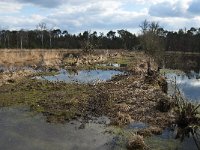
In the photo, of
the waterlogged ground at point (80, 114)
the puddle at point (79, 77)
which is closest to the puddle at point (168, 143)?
the waterlogged ground at point (80, 114)

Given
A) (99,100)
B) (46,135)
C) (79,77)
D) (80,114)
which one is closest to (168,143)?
(46,135)

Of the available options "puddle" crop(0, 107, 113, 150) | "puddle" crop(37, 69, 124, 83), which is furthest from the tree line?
"puddle" crop(0, 107, 113, 150)

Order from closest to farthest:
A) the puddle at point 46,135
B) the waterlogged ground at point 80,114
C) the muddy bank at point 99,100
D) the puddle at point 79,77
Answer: the puddle at point 46,135 → the waterlogged ground at point 80,114 → the muddy bank at point 99,100 → the puddle at point 79,77

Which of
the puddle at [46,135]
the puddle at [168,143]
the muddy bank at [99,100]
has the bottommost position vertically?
the puddle at [46,135]

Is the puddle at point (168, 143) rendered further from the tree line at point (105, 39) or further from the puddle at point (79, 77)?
the tree line at point (105, 39)

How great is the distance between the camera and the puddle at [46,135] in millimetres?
18906

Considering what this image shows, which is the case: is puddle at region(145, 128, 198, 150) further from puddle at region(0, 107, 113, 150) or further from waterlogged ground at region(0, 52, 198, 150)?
puddle at region(0, 107, 113, 150)

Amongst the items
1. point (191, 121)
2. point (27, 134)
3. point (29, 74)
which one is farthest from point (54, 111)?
point (29, 74)

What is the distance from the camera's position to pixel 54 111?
26328 millimetres

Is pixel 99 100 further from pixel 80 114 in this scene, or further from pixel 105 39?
pixel 105 39

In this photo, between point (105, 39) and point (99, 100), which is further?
point (105, 39)

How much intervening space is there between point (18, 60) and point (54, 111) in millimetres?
41921

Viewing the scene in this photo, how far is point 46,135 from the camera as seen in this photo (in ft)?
68.3

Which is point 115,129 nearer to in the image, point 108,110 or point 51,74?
point 108,110
